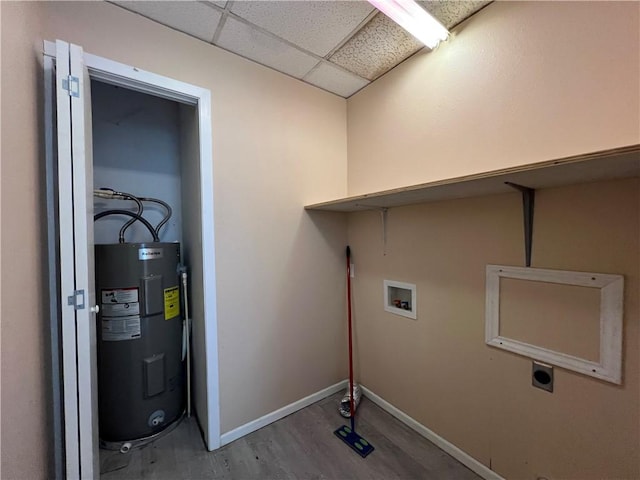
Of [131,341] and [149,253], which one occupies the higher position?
[149,253]

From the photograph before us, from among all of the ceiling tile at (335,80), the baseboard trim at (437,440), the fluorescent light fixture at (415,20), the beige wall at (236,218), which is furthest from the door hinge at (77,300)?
the baseboard trim at (437,440)

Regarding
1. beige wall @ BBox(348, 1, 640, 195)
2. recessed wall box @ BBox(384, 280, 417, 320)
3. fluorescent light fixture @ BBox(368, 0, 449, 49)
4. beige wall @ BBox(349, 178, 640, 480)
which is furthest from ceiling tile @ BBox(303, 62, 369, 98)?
recessed wall box @ BBox(384, 280, 417, 320)

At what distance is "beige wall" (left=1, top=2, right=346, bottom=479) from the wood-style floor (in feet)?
0.66

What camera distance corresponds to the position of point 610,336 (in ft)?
3.50

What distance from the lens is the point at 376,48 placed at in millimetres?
1684

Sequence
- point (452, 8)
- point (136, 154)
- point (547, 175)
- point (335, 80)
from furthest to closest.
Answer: point (136, 154) < point (335, 80) < point (452, 8) < point (547, 175)

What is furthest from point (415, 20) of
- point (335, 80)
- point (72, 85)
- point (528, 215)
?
point (72, 85)

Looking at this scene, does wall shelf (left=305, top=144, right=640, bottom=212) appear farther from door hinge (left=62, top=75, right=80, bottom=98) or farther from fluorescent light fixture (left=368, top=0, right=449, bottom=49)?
door hinge (left=62, top=75, right=80, bottom=98)

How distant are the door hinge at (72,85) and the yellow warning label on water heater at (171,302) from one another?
1.24 m

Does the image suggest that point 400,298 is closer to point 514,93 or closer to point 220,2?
point 514,93

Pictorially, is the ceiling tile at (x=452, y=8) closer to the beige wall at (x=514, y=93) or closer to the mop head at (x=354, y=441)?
the beige wall at (x=514, y=93)

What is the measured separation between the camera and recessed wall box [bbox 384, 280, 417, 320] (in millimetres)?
1833

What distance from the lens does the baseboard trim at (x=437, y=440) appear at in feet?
4.81

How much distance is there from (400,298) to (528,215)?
3.27ft
